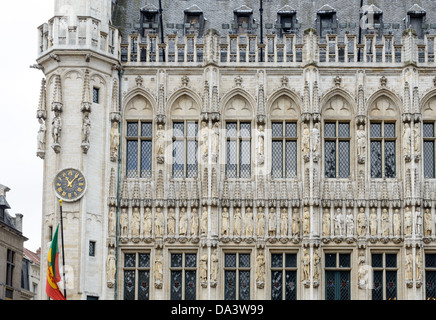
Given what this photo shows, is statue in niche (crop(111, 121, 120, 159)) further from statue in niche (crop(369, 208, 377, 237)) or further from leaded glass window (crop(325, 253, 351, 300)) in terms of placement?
statue in niche (crop(369, 208, 377, 237))

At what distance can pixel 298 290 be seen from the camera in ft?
164

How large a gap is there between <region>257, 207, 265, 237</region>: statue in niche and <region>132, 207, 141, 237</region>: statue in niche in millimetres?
4973

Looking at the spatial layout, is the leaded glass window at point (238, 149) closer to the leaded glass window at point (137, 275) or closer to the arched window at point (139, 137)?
the arched window at point (139, 137)

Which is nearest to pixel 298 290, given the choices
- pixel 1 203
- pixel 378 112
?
pixel 378 112

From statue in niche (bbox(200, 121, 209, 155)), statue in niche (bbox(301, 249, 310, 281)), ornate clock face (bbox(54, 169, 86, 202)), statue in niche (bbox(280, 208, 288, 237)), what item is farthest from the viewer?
statue in niche (bbox(200, 121, 209, 155))

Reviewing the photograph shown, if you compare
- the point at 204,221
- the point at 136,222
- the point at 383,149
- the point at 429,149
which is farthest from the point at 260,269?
the point at 429,149

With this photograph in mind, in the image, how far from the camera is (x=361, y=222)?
50.3 m

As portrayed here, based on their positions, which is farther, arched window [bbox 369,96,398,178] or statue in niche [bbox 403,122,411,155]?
arched window [bbox 369,96,398,178]

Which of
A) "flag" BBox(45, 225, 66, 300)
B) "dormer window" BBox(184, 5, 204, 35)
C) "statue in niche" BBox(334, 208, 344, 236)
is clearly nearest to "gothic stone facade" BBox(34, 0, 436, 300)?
"statue in niche" BBox(334, 208, 344, 236)

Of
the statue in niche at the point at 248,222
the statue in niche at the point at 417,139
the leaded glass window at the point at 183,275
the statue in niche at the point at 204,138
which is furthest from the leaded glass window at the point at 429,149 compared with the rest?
Result: the leaded glass window at the point at 183,275

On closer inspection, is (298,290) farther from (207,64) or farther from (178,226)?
(207,64)

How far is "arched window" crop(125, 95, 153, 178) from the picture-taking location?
5153 centimetres

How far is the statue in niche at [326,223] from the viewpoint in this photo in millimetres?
50219

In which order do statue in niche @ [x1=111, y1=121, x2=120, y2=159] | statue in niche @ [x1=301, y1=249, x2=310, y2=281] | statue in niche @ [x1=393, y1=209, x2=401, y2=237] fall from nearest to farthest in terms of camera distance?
1. statue in niche @ [x1=301, y1=249, x2=310, y2=281]
2. statue in niche @ [x1=393, y1=209, x2=401, y2=237]
3. statue in niche @ [x1=111, y1=121, x2=120, y2=159]
